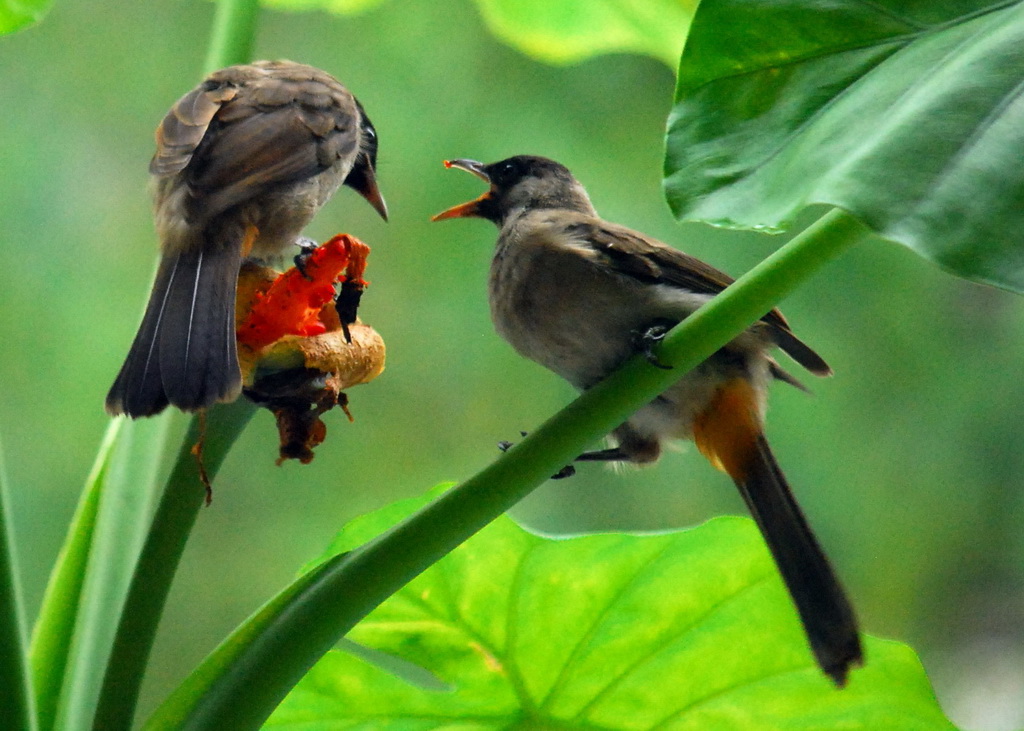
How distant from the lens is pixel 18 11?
4.35ft

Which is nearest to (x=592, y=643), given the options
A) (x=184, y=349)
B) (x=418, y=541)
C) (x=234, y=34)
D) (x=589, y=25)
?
(x=418, y=541)

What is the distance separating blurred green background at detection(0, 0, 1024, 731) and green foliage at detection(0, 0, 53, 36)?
120cm

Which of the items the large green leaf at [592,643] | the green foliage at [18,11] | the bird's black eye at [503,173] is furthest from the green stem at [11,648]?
the bird's black eye at [503,173]

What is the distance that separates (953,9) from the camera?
1.07 meters

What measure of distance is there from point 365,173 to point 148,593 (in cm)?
89

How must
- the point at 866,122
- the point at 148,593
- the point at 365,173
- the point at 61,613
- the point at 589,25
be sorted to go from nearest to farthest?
1. the point at 866,122
2. the point at 148,593
3. the point at 61,613
4. the point at 365,173
5. the point at 589,25

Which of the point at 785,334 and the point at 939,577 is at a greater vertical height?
the point at 785,334

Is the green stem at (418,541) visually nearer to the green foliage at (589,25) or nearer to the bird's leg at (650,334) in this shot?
the bird's leg at (650,334)

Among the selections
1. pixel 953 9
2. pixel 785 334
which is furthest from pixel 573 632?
pixel 953 9

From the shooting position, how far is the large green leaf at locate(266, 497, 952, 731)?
1452 millimetres

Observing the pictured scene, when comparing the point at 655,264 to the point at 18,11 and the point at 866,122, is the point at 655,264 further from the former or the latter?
the point at 18,11

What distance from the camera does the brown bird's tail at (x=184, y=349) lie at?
3.52ft

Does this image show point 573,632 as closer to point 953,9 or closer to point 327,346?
point 327,346

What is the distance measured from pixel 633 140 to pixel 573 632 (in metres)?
1.69
